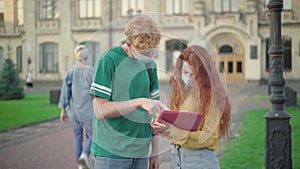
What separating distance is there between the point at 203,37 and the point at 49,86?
34984 millimetres

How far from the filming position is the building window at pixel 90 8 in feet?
121

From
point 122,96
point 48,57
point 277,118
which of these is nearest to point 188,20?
point 48,57

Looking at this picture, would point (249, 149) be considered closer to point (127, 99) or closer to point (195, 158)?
point (195, 158)

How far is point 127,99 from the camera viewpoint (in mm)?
2861

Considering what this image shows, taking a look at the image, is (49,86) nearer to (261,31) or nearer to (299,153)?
(261,31)

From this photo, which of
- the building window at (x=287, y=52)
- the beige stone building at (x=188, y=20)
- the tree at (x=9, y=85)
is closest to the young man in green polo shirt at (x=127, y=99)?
the tree at (x=9, y=85)

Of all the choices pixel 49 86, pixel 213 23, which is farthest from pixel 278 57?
pixel 49 86

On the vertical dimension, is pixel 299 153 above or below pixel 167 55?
below

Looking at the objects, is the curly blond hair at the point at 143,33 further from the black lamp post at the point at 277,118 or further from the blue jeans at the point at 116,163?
the black lamp post at the point at 277,118

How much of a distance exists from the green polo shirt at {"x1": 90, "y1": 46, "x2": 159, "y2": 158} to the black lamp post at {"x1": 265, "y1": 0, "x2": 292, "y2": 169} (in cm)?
366

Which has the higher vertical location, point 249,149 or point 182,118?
point 182,118

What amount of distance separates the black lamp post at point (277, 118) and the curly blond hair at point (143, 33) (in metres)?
4.07

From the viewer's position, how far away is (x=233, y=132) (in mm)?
10602

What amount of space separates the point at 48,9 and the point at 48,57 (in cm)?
403
